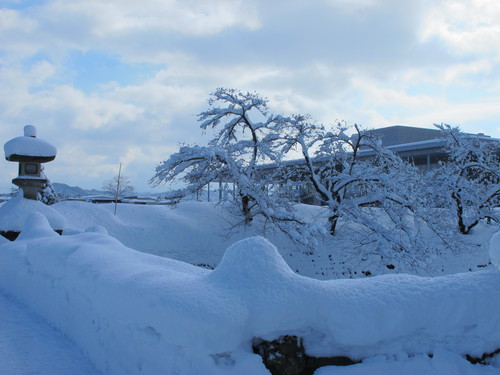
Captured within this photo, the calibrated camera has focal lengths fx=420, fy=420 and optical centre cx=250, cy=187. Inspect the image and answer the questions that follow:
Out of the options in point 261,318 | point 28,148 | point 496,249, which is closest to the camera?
point 261,318

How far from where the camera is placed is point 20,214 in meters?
13.2

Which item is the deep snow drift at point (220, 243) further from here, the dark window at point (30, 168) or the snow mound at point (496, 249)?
the snow mound at point (496, 249)

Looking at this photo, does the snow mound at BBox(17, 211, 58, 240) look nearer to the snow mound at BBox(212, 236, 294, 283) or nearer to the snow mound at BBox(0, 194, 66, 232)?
the snow mound at BBox(0, 194, 66, 232)

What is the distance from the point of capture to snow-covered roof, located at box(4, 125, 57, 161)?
13.9 meters

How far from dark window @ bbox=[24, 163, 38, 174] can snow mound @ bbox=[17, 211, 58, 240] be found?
213 inches

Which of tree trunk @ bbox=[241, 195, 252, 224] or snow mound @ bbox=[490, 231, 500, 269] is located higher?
snow mound @ bbox=[490, 231, 500, 269]

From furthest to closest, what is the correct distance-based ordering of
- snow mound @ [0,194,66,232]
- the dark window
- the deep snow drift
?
the deep snow drift
the dark window
snow mound @ [0,194,66,232]

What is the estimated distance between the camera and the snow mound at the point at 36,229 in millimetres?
9023

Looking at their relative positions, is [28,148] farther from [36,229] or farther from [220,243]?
[220,243]

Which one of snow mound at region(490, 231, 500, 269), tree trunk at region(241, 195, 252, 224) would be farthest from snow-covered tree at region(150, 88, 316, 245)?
snow mound at region(490, 231, 500, 269)

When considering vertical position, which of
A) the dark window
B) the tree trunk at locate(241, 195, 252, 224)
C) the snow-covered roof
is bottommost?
the tree trunk at locate(241, 195, 252, 224)

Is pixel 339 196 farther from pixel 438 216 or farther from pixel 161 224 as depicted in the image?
pixel 161 224

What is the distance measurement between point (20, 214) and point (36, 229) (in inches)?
184

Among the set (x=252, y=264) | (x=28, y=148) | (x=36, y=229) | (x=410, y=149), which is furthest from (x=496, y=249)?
(x=410, y=149)
